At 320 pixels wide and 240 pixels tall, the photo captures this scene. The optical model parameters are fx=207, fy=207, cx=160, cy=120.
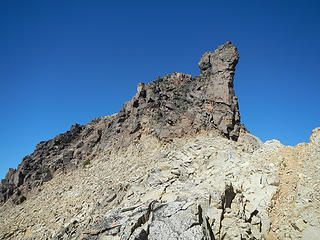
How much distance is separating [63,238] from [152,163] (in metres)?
10.4

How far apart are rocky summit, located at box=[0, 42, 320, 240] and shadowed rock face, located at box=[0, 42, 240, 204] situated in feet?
0.53

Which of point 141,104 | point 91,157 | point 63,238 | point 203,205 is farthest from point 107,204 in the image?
point 141,104

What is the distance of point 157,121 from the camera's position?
30.1m

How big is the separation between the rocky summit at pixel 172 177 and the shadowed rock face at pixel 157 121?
0.16 meters

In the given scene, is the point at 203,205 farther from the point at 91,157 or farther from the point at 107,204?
the point at 91,157

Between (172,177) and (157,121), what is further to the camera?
(157,121)

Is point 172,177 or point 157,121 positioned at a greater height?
point 157,121

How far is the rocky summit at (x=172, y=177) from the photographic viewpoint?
12.3m

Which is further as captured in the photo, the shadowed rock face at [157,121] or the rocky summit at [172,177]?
the shadowed rock face at [157,121]

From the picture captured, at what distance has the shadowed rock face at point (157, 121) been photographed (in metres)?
27.0

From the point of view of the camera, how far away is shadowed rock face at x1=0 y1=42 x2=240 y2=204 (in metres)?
27.0

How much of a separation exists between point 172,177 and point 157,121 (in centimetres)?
1332

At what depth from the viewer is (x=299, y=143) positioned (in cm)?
1830

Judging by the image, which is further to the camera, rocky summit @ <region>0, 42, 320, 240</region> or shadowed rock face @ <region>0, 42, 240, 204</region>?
shadowed rock face @ <region>0, 42, 240, 204</region>
